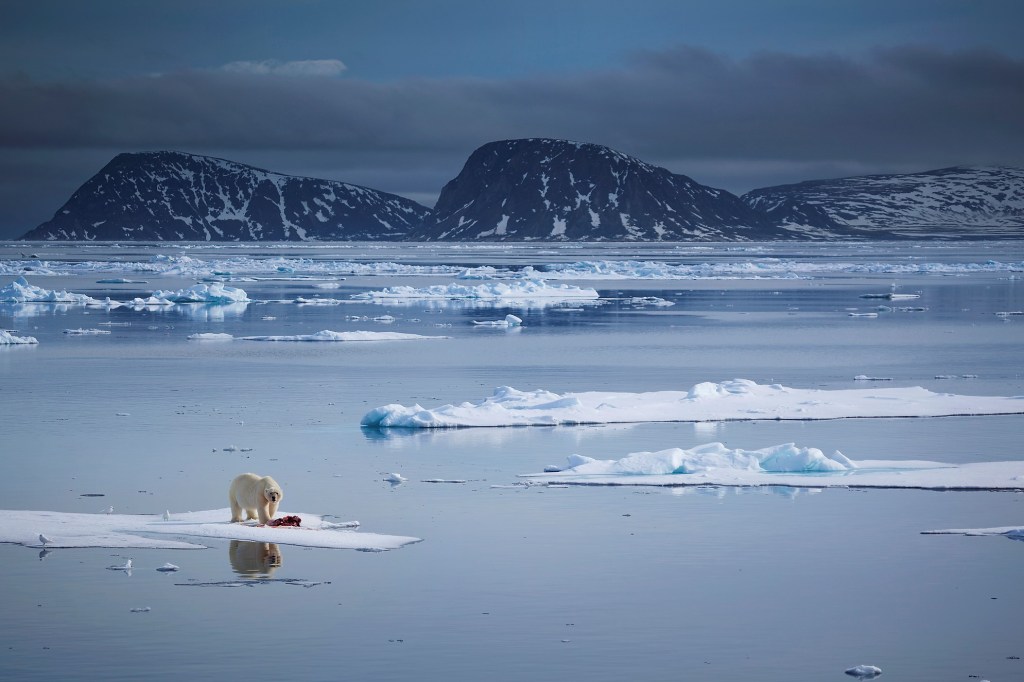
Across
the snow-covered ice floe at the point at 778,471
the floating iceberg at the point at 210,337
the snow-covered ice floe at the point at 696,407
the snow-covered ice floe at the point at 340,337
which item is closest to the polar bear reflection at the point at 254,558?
the snow-covered ice floe at the point at 778,471

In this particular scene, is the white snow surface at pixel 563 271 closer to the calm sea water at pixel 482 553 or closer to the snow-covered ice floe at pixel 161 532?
the calm sea water at pixel 482 553

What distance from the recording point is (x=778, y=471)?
14.6 meters

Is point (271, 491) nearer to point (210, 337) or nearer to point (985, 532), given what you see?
point (985, 532)

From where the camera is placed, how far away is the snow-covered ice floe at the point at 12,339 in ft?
102

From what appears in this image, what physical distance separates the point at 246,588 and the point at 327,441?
22.8 ft

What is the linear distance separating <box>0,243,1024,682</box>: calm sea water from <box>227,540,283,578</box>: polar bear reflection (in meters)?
0.04

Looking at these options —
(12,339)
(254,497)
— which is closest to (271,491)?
(254,497)

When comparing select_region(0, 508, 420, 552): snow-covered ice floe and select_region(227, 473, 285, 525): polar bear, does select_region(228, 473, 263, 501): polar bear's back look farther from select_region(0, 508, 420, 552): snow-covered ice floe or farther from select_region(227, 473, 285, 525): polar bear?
select_region(0, 508, 420, 552): snow-covered ice floe

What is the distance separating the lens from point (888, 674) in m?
8.03

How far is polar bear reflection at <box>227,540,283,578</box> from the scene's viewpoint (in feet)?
34.0

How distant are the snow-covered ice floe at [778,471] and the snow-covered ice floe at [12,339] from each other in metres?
20.1

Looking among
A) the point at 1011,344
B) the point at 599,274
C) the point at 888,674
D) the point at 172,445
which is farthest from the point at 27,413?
the point at 599,274

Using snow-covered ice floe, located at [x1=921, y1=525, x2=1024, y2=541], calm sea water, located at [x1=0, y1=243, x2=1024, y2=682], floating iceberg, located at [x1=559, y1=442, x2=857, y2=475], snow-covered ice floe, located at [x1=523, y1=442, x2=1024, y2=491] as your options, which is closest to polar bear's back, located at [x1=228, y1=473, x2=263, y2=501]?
calm sea water, located at [x1=0, y1=243, x2=1024, y2=682]

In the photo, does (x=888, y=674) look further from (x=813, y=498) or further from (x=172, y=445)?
(x=172, y=445)
